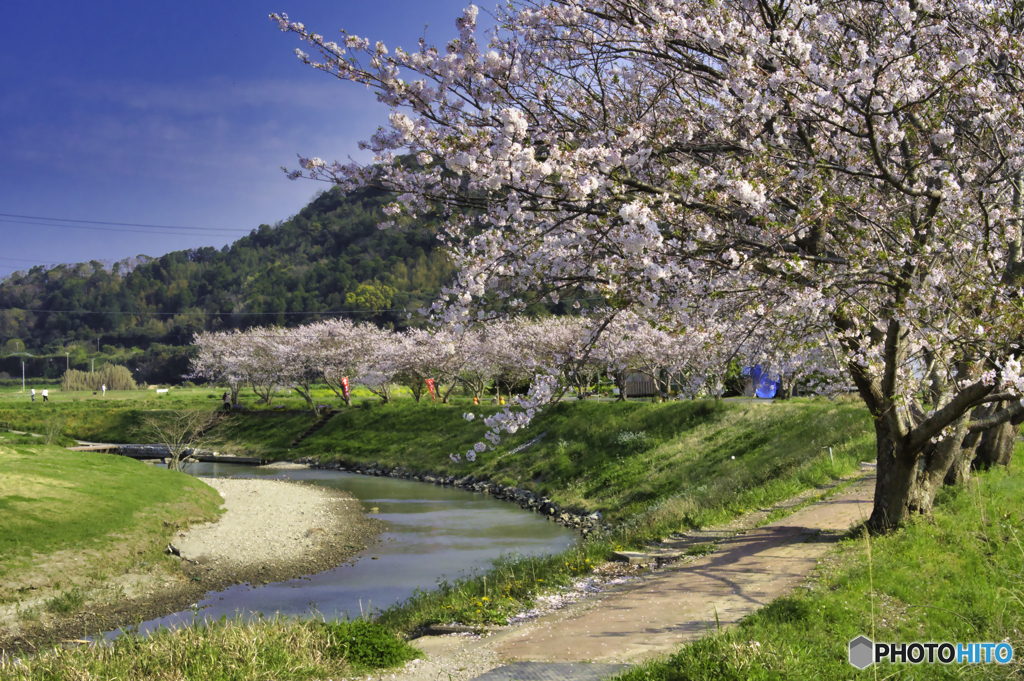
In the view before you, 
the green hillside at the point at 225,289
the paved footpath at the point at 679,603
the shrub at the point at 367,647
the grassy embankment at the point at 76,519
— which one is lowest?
the grassy embankment at the point at 76,519

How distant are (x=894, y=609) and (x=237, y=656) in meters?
6.78

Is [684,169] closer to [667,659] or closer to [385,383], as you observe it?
[667,659]

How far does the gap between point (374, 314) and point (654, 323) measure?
95.8m

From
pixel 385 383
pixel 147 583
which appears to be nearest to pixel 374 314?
pixel 385 383

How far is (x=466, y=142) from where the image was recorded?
22.2ft

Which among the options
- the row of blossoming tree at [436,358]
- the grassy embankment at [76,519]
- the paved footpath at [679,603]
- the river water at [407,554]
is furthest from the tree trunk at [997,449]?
the grassy embankment at [76,519]

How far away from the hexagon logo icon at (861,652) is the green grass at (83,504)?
54.6 feet

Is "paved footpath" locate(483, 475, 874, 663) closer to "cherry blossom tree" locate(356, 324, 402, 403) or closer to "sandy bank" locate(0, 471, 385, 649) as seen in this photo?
"sandy bank" locate(0, 471, 385, 649)

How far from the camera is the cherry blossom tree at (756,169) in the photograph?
6.55m

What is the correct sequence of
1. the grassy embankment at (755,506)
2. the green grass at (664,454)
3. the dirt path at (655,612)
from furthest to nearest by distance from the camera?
the green grass at (664,454)
the dirt path at (655,612)
the grassy embankment at (755,506)

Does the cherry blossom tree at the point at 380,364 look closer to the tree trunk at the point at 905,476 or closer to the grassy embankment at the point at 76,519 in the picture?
the grassy embankment at the point at 76,519

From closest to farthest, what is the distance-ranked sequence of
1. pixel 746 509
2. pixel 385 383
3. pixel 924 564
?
pixel 924 564 → pixel 746 509 → pixel 385 383

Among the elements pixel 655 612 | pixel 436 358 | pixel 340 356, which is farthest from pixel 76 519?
pixel 340 356

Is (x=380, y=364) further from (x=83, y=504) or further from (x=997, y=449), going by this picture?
(x=997, y=449)
